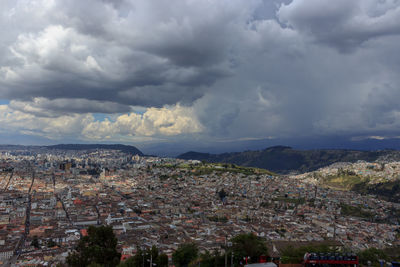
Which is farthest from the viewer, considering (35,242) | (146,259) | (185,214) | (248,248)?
(185,214)

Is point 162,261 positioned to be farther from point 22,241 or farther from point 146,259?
point 22,241

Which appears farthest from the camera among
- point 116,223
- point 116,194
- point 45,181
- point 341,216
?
point 45,181

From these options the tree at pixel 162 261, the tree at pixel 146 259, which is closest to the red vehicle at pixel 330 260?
the tree at pixel 162 261

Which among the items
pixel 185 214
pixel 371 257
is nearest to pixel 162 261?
pixel 371 257

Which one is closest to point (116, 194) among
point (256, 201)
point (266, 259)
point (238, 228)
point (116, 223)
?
point (116, 223)

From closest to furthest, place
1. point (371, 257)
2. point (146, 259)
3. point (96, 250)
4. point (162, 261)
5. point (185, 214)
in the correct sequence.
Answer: point (96, 250)
point (146, 259)
point (162, 261)
point (371, 257)
point (185, 214)

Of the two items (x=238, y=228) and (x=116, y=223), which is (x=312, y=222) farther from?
(x=116, y=223)
